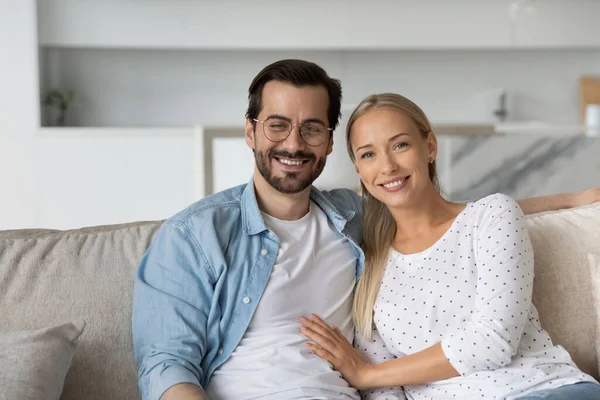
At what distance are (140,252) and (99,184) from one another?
138 inches

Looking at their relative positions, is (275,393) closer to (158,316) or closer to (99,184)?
(158,316)

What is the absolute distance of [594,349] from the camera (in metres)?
1.80

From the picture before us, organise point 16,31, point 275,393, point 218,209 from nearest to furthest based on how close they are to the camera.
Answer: point 275,393, point 218,209, point 16,31

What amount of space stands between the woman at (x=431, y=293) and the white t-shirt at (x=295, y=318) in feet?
0.11

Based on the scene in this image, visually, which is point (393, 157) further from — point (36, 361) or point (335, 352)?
point (36, 361)

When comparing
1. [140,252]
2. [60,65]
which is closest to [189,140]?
[60,65]

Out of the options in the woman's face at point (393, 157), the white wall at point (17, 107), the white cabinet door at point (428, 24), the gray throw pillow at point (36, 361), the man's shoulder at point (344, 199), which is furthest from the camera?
the white cabinet door at point (428, 24)

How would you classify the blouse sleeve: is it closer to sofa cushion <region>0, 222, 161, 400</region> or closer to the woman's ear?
the woman's ear

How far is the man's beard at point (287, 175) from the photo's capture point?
1781 mm

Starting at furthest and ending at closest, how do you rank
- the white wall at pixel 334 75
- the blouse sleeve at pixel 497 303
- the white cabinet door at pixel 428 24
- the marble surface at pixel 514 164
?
the white wall at pixel 334 75 < the white cabinet door at pixel 428 24 < the marble surface at pixel 514 164 < the blouse sleeve at pixel 497 303

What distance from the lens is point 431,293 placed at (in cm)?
167

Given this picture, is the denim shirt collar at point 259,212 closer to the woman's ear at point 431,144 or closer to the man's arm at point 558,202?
the woman's ear at point 431,144

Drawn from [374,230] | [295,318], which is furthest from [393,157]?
[295,318]

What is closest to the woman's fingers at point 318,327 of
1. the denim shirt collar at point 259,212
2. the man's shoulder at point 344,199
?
the denim shirt collar at point 259,212
